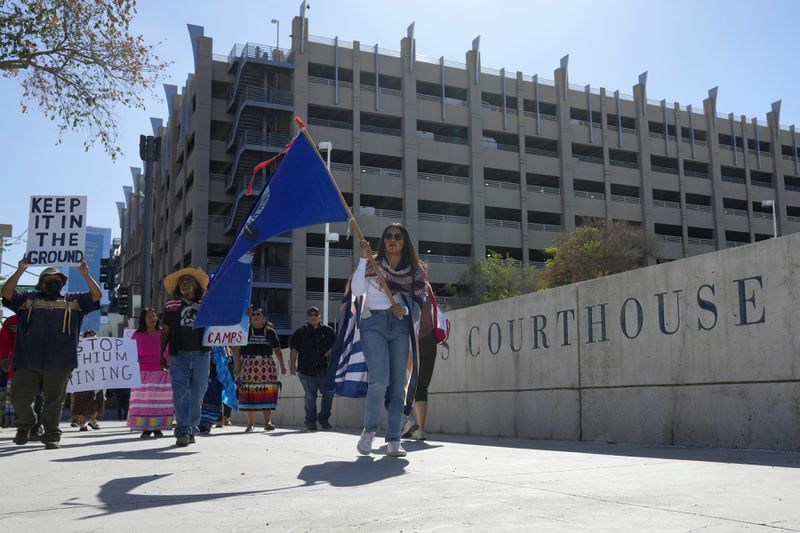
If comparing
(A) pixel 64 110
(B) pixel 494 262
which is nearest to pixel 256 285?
(B) pixel 494 262

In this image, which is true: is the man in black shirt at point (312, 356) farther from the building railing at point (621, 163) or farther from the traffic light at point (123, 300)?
the building railing at point (621, 163)

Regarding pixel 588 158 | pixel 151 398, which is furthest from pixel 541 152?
pixel 151 398

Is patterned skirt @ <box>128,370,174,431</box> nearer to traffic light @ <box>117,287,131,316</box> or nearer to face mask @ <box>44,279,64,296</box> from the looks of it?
face mask @ <box>44,279,64,296</box>

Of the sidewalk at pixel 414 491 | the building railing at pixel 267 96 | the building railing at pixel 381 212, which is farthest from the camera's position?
the building railing at pixel 381 212

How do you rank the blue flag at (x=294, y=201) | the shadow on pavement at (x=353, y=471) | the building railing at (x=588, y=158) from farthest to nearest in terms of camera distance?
the building railing at (x=588, y=158) → the blue flag at (x=294, y=201) → the shadow on pavement at (x=353, y=471)

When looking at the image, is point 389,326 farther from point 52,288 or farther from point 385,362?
point 52,288

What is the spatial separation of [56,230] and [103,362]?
134 inches

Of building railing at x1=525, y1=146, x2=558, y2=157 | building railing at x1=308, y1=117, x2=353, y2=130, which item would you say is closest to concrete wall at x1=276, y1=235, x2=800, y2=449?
building railing at x1=308, y1=117, x2=353, y2=130

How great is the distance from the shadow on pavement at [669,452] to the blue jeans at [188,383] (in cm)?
223

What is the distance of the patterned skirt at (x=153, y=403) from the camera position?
410 inches

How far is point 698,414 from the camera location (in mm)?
7086

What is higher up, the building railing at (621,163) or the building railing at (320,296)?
the building railing at (621,163)

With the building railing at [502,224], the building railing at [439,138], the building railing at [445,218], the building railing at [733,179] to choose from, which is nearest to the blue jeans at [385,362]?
the building railing at [445,218]

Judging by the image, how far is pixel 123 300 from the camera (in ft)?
78.7
